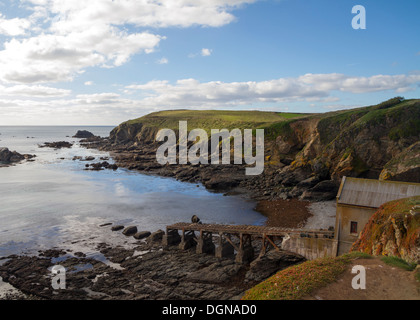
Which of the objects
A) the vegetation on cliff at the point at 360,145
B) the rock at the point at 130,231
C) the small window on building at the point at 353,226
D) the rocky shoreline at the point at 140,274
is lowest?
the rocky shoreline at the point at 140,274

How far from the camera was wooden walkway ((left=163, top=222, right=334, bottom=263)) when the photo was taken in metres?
29.2

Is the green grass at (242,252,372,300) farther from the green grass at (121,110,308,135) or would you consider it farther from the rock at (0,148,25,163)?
the rock at (0,148,25,163)

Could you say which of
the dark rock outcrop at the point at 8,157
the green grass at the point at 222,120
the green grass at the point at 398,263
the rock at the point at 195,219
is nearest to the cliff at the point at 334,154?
the rock at the point at 195,219

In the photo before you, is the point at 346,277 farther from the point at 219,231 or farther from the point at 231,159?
the point at 231,159

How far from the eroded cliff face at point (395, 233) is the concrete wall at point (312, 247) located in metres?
2.84

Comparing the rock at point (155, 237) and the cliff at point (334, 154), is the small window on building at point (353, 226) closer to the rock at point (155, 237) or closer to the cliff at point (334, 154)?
the rock at point (155, 237)

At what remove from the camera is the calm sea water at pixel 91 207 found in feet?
122

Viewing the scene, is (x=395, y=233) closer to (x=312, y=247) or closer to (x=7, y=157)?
(x=312, y=247)

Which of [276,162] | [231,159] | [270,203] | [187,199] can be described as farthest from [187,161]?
[270,203]

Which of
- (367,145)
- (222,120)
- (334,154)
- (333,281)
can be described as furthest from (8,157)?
(333,281)

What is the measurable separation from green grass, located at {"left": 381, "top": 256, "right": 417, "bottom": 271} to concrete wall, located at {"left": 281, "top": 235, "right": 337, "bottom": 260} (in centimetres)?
941

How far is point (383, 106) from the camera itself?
222 ft

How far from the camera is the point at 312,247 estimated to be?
26828 mm
